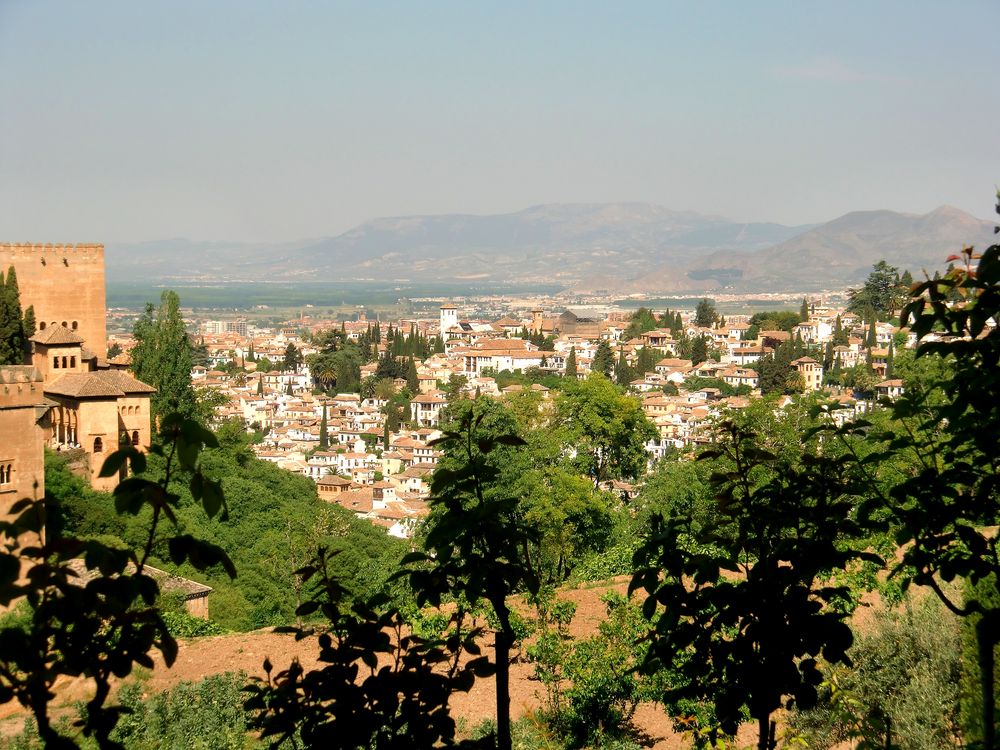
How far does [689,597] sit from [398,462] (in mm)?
47310

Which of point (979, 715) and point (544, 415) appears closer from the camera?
point (979, 715)

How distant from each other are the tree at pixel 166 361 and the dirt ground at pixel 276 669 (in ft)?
36.3

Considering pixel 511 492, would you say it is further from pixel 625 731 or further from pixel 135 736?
pixel 135 736

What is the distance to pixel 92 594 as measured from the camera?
208 centimetres

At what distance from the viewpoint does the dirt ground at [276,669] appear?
26.3ft

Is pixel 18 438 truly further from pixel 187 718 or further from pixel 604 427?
Result: pixel 604 427

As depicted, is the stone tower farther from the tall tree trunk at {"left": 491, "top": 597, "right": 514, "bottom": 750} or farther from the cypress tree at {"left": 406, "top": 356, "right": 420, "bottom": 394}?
the tall tree trunk at {"left": 491, "top": 597, "right": 514, "bottom": 750}

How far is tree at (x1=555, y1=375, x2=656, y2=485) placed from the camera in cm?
2098

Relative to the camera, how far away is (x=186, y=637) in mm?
10305

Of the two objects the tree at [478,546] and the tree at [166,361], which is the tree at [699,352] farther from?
the tree at [478,546]

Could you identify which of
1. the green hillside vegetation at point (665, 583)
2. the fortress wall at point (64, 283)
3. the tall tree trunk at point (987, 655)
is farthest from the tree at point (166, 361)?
the tall tree trunk at point (987, 655)

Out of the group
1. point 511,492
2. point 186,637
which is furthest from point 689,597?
point 511,492

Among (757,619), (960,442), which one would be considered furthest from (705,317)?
(757,619)

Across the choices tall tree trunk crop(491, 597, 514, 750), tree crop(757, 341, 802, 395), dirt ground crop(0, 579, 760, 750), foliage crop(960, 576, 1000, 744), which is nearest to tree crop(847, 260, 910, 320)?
tree crop(757, 341, 802, 395)
